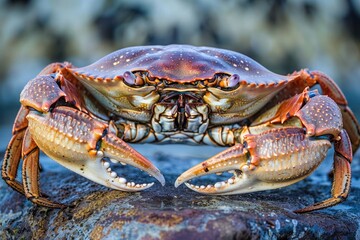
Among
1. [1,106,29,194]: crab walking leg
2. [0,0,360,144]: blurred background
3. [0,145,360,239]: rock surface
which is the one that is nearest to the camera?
[0,145,360,239]: rock surface

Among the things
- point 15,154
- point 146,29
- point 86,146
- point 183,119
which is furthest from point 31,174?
point 146,29

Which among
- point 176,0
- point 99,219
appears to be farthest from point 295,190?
point 176,0

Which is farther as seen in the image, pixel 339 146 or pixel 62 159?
pixel 339 146

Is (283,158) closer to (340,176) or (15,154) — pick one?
(340,176)

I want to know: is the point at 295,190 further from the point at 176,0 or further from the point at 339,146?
the point at 176,0

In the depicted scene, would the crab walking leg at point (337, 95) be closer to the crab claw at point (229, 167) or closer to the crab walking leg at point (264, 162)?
Answer: the crab walking leg at point (264, 162)

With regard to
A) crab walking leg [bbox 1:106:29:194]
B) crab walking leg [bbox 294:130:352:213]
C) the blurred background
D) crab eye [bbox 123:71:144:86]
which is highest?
crab eye [bbox 123:71:144:86]

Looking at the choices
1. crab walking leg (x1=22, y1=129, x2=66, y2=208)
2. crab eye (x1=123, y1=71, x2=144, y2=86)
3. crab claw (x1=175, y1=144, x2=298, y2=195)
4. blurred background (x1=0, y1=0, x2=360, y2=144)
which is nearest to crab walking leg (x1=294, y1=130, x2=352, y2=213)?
crab claw (x1=175, y1=144, x2=298, y2=195)

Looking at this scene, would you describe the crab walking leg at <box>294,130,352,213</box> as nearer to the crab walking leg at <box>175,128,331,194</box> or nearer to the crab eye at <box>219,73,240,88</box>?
the crab walking leg at <box>175,128,331,194</box>

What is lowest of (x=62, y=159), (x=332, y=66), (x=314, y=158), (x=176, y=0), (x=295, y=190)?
(x=332, y=66)
